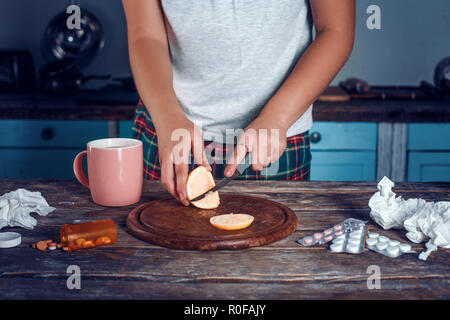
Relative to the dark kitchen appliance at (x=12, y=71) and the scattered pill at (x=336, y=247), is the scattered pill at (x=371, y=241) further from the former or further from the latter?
the dark kitchen appliance at (x=12, y=71)

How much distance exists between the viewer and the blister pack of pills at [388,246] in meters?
0.71

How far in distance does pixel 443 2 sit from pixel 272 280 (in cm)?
244

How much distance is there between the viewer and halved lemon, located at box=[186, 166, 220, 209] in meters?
0.87

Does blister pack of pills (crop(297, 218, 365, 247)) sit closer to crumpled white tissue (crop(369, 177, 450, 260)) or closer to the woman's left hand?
crumpled white tissue (crop(369, 177, 450, 260))

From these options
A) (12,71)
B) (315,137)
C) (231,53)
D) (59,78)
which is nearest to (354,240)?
(231,53)

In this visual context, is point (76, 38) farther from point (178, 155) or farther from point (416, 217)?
point (416, 217)

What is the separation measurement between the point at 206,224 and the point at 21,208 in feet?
1.07

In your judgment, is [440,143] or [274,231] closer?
[274,231]

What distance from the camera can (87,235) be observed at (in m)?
0.73

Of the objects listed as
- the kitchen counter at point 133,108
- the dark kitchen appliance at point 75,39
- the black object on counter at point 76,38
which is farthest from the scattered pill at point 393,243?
the black object on counter at point 76,38

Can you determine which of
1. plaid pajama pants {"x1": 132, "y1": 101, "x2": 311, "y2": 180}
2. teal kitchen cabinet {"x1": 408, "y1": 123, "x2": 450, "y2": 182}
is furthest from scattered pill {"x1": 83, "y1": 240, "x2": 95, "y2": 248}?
teal kitchen cabinet {"x1": 408, "y1": 123, "x2": 450, "y2": 182}

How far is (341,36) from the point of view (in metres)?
1.10
